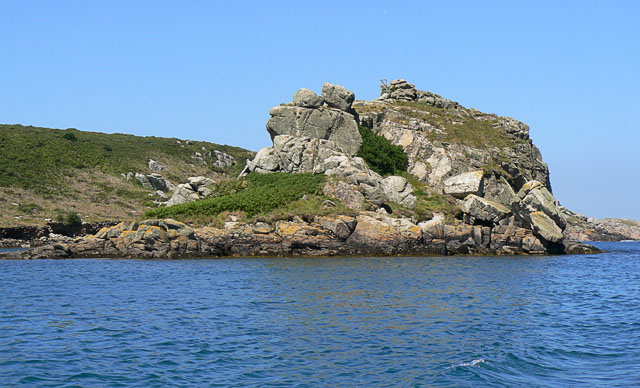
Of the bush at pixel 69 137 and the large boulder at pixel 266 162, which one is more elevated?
the bush at pixel 69 137

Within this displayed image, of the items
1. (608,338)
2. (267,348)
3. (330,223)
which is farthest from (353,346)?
(330,223)

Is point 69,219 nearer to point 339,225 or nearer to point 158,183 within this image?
point 158,183

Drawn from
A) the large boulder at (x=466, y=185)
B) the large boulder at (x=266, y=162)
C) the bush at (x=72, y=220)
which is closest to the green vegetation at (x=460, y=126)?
the large boulder at (x=466, y=185)

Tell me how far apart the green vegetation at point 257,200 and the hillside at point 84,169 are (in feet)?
85.6

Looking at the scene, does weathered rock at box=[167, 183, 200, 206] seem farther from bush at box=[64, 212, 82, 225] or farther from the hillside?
the hillside

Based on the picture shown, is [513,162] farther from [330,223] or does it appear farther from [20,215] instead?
[20,215]

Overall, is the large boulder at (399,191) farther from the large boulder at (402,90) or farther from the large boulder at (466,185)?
the large boulder at (402,90)

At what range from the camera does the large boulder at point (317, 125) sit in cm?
6606

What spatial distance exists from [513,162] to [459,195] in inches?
491

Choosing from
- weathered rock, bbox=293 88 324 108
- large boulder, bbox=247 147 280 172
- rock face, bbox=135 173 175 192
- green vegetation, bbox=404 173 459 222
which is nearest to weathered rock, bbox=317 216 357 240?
green vegetation, bbox=404 173 459 222

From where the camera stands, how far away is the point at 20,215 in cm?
7350

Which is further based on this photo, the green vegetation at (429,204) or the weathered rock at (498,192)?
the weathered rock at (498,192)

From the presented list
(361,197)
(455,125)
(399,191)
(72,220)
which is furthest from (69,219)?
(455,125)

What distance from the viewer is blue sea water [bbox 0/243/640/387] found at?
53.4ft
